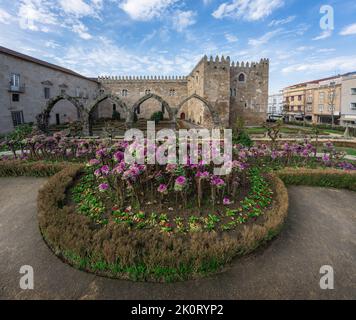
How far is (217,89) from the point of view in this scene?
25766 millimetres

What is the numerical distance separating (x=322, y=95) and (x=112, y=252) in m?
44.8

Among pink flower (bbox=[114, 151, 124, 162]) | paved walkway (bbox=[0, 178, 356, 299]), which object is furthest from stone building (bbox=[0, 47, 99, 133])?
paved walkway (bbox=[0, 178, 356, 299])

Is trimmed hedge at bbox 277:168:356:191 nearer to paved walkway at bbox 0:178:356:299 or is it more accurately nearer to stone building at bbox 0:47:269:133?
paved walkway at bbox 0:178:356:299

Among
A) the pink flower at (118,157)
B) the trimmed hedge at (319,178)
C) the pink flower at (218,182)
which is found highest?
the pink flower at (118,157)

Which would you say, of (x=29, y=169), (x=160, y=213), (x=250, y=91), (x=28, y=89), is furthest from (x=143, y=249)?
(x=250, y=91)

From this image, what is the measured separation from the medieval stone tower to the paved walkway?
16.8m

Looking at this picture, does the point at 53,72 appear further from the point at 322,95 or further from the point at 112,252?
the point at 322,95

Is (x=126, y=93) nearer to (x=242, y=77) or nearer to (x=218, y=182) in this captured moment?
(x=242, y=77)

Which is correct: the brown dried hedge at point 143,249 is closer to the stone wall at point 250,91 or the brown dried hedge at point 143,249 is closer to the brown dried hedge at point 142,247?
the brown dried hedge at point 142,247

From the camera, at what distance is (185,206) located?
465 cm

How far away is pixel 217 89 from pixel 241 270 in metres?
A: 25.1

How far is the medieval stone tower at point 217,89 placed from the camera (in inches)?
1001

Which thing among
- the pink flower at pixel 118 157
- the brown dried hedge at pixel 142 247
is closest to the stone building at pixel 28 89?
the pink flower at pixel 118 157
